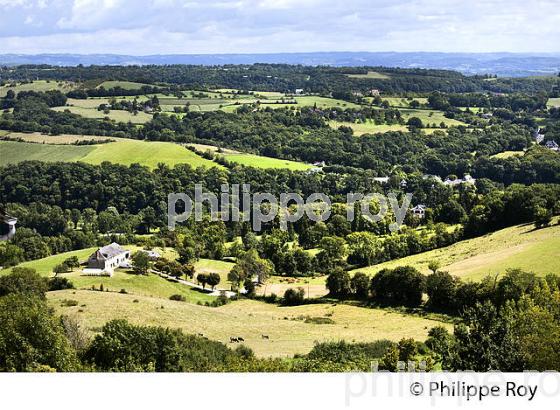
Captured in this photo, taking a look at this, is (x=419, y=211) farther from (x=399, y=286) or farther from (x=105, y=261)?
(x=105, y=261)

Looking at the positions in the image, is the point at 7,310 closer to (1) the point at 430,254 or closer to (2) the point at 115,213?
(1) the point at 430,254

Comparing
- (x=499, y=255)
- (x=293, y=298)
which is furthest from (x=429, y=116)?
(x=293, y=298)

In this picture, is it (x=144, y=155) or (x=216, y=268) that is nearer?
(x=216, y=268)

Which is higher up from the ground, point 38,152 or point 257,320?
point 38,152

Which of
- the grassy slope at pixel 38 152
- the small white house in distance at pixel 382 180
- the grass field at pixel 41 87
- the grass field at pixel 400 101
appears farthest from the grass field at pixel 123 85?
the small white house in distance at pixel 382 180

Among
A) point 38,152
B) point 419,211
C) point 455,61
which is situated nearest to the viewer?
point 419,211

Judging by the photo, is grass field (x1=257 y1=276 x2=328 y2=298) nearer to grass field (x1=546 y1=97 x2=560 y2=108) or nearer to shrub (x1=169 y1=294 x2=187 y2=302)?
shrub (x1=169 y1=294 x2=187 y2=302)

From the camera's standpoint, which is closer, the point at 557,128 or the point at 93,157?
the point at 93,157

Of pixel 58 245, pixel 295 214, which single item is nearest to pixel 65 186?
pixel 58 245
